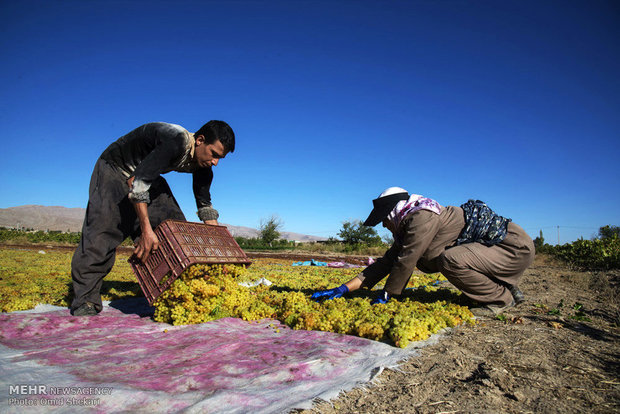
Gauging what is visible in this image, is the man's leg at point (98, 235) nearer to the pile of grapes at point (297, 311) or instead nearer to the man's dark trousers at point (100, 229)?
the man's dark trousers at point (100, 229)

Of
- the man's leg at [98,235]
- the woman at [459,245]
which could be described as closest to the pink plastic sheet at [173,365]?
the man's leg at [98,235]

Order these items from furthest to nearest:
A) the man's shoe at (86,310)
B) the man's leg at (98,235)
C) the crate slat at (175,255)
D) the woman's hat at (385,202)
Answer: the woman's hat at (385,202), the man's leg at (98,235), the man's shoe at (86,310), the crate slat at (175,255)

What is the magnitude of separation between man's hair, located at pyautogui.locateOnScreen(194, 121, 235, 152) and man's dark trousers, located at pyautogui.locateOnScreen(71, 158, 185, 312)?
822 mm

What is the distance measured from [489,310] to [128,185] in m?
4.25

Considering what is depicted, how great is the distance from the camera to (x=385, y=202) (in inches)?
150

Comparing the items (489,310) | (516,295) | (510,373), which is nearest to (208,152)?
(510,373)

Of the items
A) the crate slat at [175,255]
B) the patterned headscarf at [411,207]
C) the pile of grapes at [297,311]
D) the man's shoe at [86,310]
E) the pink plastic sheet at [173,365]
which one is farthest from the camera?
the patterned headscarf at [411,207]

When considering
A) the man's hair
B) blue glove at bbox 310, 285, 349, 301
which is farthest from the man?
blue glove at bbox 310, 285, 349, 301

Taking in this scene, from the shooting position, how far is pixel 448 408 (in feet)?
5.61

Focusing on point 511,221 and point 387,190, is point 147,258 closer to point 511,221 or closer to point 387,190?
point 387,190

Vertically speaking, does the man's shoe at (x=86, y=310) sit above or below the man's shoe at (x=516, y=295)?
below

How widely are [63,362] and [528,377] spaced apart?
293 centimetres

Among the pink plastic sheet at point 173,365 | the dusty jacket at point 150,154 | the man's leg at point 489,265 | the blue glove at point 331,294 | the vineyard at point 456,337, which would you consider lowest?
the pink plastic sheet at point 173,365

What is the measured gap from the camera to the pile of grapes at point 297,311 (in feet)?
9.16
